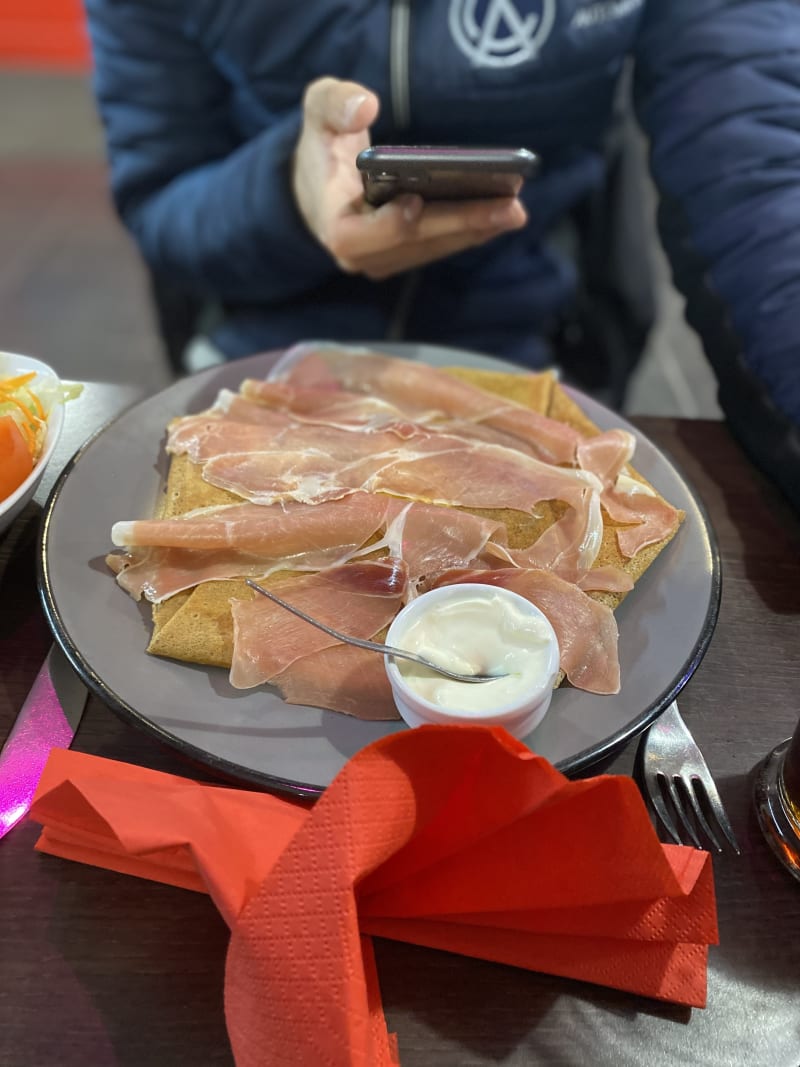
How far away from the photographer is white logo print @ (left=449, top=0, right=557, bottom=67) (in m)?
1.28

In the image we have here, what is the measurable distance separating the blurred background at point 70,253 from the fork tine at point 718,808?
1698mm

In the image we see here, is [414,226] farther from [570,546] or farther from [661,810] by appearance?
[661,810]

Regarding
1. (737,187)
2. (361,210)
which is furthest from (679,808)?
(737,187)

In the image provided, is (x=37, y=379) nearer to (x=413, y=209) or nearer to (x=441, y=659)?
(x=413, y=209)

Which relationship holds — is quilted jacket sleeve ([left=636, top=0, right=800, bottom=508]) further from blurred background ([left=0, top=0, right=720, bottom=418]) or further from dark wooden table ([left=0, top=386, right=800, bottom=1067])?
blurred background ([left=0, top=0, right=720, bottom=418])

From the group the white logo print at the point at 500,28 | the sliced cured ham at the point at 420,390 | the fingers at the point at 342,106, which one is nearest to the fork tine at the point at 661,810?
the sliced cured ham at the point at 420,390

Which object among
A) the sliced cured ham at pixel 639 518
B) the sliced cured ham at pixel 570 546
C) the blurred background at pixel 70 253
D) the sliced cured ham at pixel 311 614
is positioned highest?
the sliced cured ham at pixel 311 614

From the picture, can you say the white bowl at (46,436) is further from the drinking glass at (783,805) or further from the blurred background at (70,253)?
the blurred background at (70,253)

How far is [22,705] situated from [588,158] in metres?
1.39

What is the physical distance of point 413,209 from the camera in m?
1.02

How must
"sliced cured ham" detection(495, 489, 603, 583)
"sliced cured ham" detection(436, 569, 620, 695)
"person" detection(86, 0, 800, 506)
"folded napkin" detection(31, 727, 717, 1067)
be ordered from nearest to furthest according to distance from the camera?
"folded napkin" detection(31, 727, 717, 1067)
"sliced cured ham" detection(436, 569, 620, 695)
"sliced cured ham" detection(495, 489, 603, 583)
"person" detection(86, 0, 800, 506)

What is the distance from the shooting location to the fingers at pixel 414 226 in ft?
3.40

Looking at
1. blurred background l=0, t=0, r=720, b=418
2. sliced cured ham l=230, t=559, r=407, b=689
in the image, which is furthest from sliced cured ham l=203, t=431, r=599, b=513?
blurred background l=0, t=0, r=720, b=418

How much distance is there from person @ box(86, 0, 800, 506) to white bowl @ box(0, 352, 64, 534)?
0.44 m
